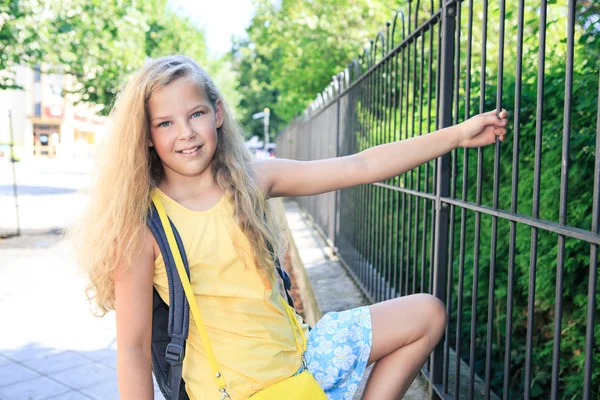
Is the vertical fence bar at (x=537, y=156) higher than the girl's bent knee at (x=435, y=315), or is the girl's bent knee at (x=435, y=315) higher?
the vertical fence bar at (x=537, y=156)

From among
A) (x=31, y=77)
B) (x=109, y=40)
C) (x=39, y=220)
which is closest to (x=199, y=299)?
(x=39, y=220)

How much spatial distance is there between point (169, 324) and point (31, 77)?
50112 mm

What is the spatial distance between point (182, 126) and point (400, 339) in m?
0.99

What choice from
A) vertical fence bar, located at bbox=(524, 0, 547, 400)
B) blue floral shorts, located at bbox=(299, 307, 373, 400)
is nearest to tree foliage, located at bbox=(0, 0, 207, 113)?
blue floral shorts, located at bbox=(299, 307, 373, 400)

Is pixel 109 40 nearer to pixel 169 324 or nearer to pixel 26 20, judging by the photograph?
pixel 26 20

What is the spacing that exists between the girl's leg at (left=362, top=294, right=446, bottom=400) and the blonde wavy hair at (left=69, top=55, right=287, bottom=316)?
410mm

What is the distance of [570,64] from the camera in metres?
1.70

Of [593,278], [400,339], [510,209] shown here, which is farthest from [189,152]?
[510,209]

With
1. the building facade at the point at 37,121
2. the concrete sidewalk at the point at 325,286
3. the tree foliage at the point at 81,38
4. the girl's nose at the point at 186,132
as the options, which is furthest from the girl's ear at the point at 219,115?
the building facade at the point at 37,121

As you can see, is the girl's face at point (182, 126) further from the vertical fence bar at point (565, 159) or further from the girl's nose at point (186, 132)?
the vertical fence bar at point (565, 159)

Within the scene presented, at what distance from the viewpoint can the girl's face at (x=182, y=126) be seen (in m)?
2.00

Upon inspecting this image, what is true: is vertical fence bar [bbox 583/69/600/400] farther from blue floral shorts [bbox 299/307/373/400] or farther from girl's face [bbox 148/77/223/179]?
girl's face [bbox 148/77/223/179]

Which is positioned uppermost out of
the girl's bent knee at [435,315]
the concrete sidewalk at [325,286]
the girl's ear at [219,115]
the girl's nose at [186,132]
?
the girl's ear at [219,115]

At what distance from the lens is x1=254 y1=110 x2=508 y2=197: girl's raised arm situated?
2168 mm
